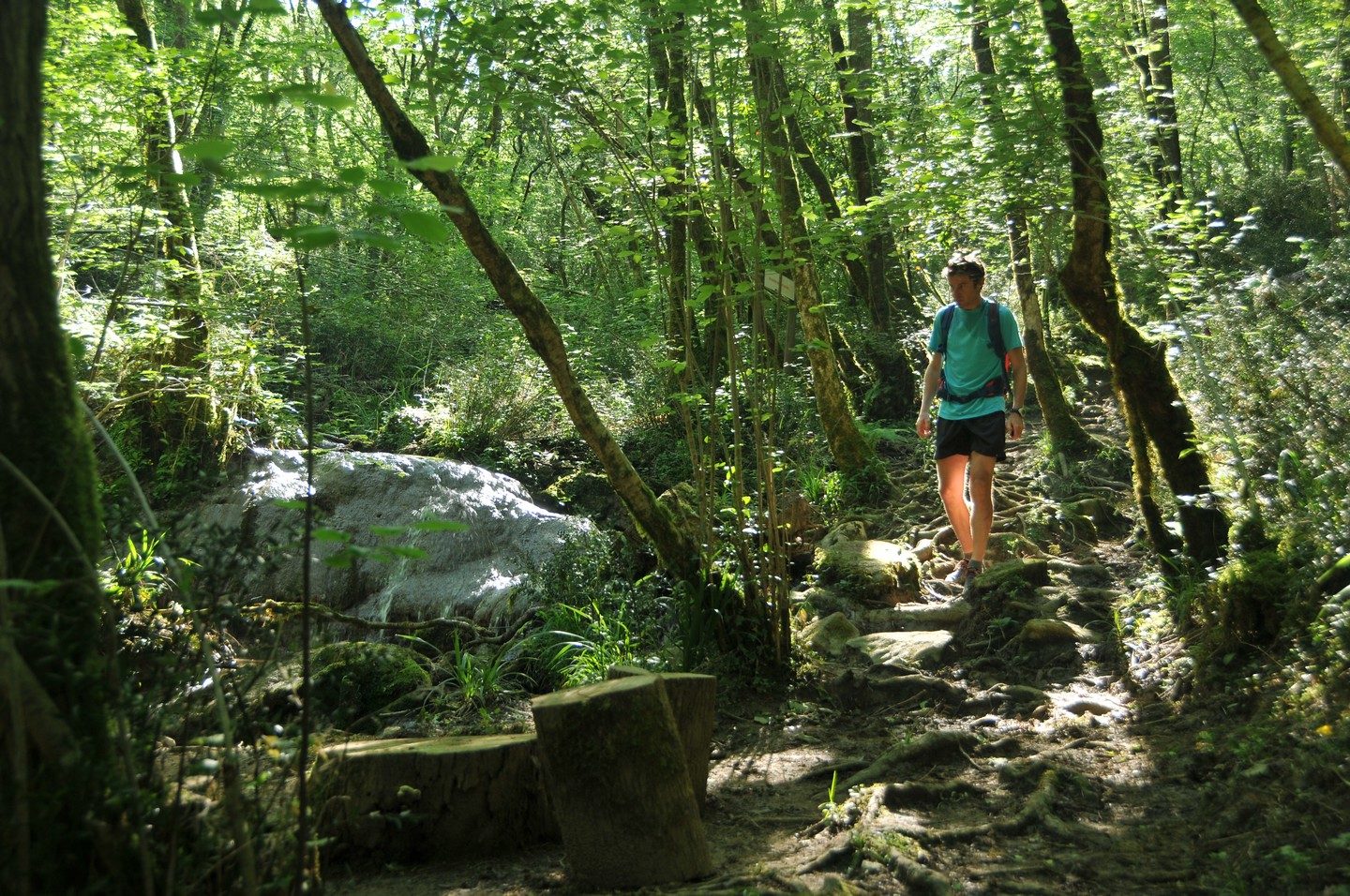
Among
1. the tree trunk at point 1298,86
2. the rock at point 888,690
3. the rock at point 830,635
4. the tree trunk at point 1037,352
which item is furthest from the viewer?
the tree trunk at point 1037,352

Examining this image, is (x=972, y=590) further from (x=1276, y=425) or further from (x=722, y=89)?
(x=722, y=89)

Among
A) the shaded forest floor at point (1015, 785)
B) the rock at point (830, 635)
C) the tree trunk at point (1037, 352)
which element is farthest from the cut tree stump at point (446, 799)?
the tree trunk at point (1037, 352)

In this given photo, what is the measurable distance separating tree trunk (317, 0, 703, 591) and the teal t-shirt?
7.02 ft

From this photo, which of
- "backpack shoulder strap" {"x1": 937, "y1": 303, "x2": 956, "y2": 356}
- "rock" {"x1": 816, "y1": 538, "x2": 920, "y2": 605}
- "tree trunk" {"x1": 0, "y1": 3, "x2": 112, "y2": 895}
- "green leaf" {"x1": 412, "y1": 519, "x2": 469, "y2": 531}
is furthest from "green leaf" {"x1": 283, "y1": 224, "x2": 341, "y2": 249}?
"rock" {"x1": 816, "y1": 538, "x2": 920, "y2": 605}

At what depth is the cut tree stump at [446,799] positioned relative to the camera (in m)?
3.84

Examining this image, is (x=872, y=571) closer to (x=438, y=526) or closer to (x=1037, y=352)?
(x=1037, y=352)

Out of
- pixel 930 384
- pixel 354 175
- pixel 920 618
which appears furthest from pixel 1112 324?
pixel 354 175

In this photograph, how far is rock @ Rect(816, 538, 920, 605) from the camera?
24.4 feet

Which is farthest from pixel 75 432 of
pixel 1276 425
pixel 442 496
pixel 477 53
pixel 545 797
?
pixel 442 496

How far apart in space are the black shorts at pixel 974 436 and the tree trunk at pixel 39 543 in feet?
18.0

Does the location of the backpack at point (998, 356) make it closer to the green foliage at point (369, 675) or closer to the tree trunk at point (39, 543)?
the green foliage at point (369, 675)

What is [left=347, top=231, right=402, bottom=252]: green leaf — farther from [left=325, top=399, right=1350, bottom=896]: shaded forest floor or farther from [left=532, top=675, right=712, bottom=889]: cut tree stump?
[left=325, top=399, right=1350, bottom=896]: shaded forest floor

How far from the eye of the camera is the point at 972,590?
268 inches

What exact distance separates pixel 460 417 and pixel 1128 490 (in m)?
6.96
